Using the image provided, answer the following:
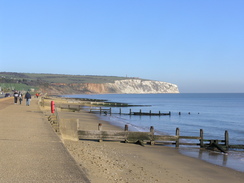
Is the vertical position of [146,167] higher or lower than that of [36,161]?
lower

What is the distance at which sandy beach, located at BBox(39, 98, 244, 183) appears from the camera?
404 inches

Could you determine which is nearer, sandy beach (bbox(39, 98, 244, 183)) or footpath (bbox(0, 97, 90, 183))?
footpath (bbox(0, 97, 90, 183))

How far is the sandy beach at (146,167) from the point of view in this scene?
33.7 feet

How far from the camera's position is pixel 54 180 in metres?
7.35

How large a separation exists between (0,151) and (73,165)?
10.2 feet

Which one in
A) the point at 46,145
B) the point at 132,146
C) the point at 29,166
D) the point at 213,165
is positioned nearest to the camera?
the point at 29,166

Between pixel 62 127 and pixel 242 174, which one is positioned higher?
pixel 62 127

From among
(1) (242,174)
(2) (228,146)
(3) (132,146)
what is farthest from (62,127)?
(2) (228,146)

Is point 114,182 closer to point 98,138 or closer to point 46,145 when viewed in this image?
point 46,145

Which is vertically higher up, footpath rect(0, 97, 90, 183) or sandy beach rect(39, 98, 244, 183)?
footpath rect(0, 97, 90, 183)

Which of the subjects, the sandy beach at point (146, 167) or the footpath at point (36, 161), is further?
the sandy beach at point (146, 167)

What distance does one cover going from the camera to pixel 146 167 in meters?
13.3

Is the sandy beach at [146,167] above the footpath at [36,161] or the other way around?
the other way around

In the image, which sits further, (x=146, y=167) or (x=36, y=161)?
(x=146, y=167)
